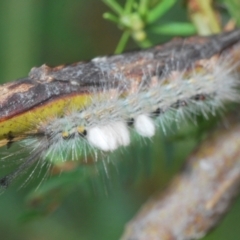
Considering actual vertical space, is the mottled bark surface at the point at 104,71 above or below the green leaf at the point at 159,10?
below

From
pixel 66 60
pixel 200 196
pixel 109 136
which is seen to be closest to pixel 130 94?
pixel 109 136

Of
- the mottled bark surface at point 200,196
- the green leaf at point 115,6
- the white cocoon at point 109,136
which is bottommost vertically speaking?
the mottled bark surface at point 200,196

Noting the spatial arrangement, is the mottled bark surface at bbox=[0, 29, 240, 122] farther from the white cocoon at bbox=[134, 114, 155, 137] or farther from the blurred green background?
the blurred green background

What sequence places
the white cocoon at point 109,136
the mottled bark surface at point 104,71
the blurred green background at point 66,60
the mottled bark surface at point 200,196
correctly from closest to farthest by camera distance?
1. the mottled bark surface at point 104,71
2. the white cocoon at point 109,136
3. the mottled bark surface at point 200,196
4. the blurred green background at point 66,60

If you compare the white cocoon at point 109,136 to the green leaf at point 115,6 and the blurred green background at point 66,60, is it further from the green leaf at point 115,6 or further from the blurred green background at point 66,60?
the blurred green background at point 66,60

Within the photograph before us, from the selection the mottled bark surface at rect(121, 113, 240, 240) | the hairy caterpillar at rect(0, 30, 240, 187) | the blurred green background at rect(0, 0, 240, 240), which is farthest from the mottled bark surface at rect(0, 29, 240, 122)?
the blurred green background at rect(0, 0, 240, 240)

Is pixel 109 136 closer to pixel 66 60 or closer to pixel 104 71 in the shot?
pixel 104 71

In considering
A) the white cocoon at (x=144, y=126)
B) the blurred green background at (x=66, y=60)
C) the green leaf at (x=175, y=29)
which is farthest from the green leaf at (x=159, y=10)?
the blurred green background at (x=66, y=60)
